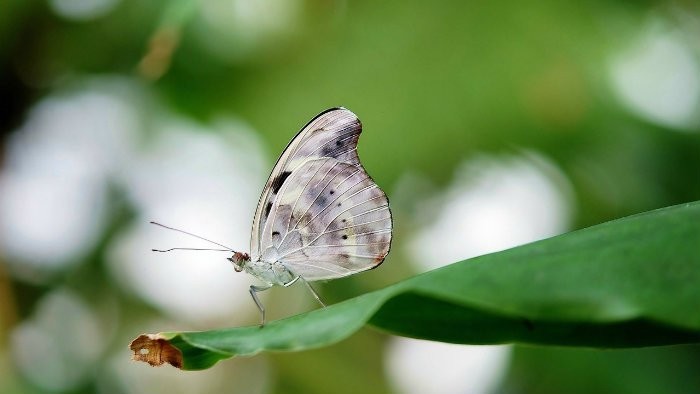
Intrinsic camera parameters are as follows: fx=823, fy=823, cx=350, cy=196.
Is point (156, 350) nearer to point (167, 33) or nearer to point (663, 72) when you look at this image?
point (167, 33)

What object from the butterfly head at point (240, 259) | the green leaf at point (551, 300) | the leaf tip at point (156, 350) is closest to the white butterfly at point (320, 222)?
the butterfly head at point (240, 259)

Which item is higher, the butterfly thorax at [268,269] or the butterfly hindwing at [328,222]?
→ the butterfly hindwing at [328,222]

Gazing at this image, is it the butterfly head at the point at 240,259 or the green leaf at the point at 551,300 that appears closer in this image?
the green leaf at the point at 551,300

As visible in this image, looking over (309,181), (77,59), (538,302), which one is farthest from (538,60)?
(538,302)

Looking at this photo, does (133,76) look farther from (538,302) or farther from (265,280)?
(538,302)

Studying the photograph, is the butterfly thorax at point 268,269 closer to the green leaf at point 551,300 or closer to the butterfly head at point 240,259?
the butterfly head at point 240,259

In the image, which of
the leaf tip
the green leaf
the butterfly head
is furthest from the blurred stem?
the green leaf
